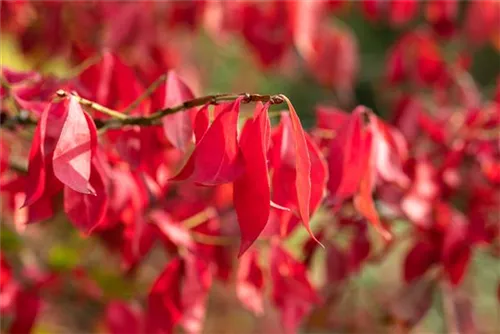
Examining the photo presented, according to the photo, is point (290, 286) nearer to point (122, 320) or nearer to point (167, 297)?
point (167, 297)

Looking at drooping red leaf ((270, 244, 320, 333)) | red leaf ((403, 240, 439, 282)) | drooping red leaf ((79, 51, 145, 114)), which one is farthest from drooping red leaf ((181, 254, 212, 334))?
red leaf ((403, 240, 439, 282))

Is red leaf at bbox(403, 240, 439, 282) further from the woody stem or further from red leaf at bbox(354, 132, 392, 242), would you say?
the woody stem

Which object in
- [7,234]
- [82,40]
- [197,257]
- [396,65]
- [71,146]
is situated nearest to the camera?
[71,146]

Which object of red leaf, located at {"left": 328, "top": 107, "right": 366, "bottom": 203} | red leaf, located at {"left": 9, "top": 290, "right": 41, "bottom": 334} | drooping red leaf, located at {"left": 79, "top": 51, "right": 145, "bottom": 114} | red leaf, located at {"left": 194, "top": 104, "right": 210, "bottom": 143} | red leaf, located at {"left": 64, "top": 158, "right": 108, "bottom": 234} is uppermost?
red leaf, located at {"left": 194, "top": 104, "right": 210, "bottom": 143}

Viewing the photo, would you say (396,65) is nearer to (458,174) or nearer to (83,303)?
(458,174)

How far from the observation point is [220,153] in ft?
2.35

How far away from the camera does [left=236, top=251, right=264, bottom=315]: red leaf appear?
117cm

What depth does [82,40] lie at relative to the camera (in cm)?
201

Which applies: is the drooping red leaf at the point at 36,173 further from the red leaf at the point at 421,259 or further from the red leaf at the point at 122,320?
the red leaf at the point at 421,259

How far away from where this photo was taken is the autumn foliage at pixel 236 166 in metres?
0.75

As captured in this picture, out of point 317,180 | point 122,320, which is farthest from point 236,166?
point 122,320

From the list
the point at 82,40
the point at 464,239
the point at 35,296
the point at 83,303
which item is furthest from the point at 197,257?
the point at 83,303

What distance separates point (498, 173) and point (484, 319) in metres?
1.90

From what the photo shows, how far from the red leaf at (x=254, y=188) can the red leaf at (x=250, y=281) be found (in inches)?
18.6
